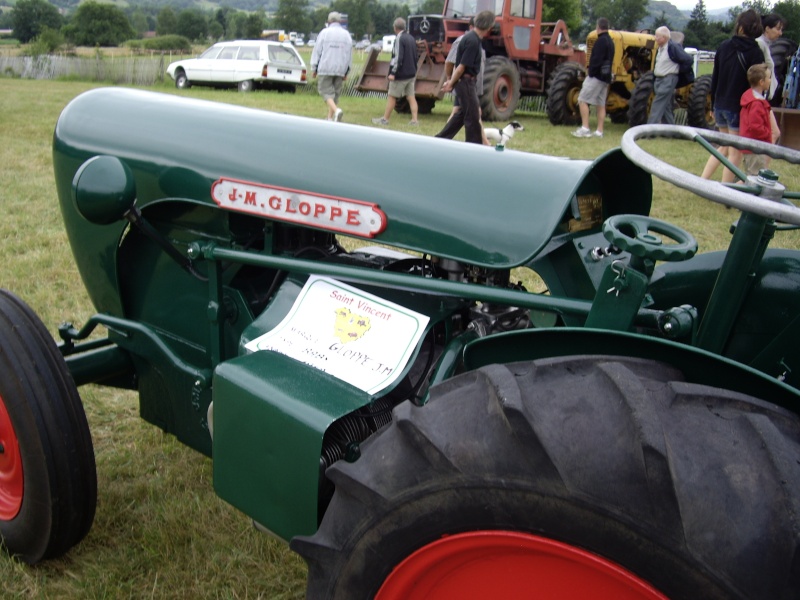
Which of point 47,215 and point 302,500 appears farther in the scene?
point 47,215

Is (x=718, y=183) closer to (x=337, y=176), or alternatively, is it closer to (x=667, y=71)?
(x=337, y=176)

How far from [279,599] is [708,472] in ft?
4.56

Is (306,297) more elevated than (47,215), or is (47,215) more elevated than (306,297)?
(306,297)

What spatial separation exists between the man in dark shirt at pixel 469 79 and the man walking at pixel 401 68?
8.61 feet

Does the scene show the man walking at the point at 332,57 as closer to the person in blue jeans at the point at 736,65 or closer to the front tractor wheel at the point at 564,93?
the front tractor wheel at the point at 564,93

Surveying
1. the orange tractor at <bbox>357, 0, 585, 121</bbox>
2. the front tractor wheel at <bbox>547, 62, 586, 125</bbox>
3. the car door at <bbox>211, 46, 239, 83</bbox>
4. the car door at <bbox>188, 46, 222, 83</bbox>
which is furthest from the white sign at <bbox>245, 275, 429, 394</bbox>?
the car door at <bbox>188, 46, 222, 83</bbox>

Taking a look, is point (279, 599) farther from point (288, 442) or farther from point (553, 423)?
point (553, 423)

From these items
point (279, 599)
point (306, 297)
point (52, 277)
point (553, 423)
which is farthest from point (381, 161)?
point (52, 277)

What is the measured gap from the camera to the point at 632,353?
1311 mm

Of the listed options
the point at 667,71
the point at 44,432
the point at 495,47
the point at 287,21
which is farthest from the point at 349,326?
the point at 287,21

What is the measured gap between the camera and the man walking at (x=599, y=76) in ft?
33.9

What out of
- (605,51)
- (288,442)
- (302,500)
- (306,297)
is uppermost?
(605,51)

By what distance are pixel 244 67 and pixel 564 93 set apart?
32.4 feet

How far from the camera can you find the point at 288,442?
1.56 metres
